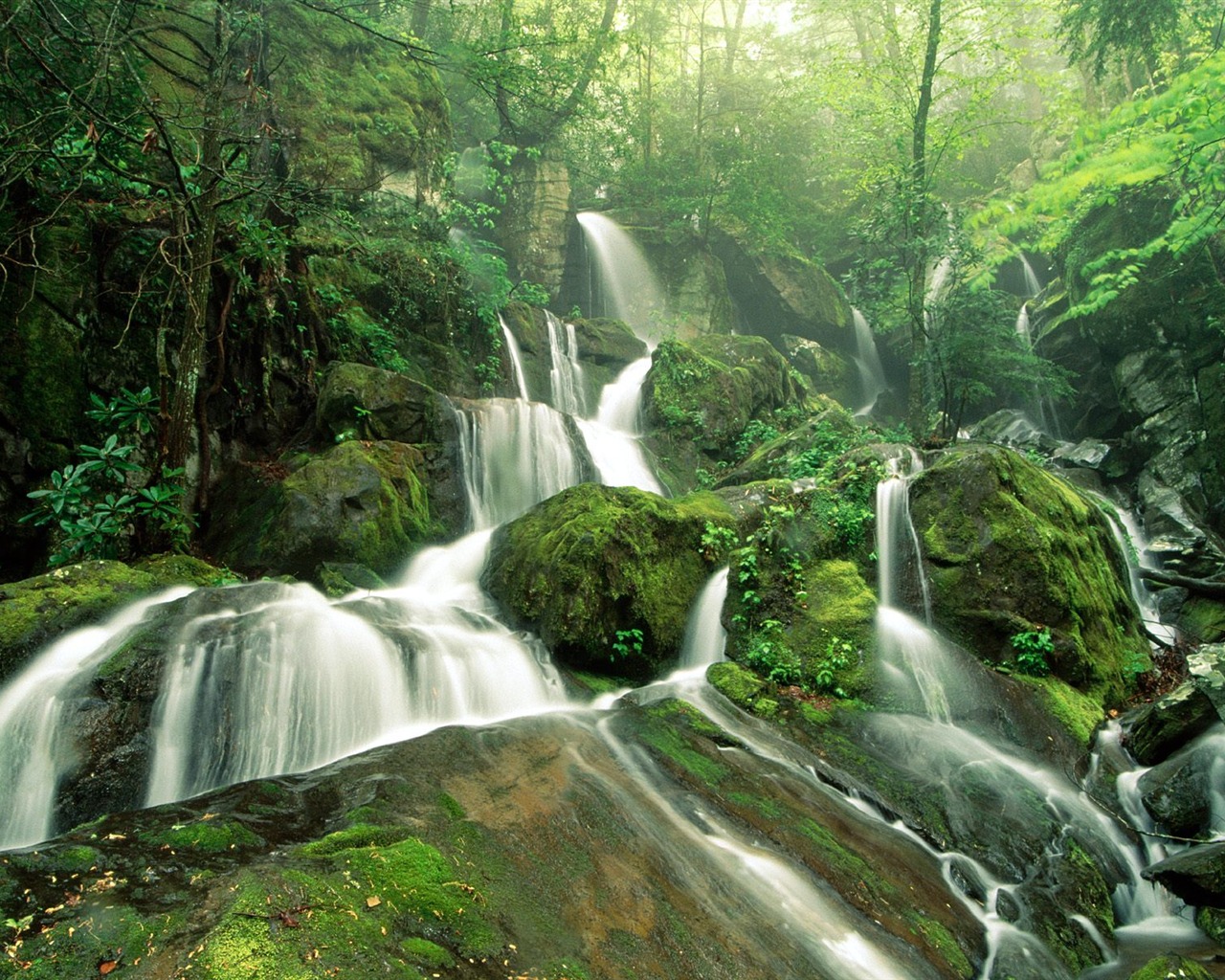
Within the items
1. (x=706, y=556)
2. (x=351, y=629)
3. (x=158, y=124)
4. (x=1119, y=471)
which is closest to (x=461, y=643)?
(x=351, y=629)

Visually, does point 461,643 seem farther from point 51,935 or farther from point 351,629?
point 51,935

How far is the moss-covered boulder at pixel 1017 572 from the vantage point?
671 cm

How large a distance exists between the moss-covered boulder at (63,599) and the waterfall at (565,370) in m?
9.25

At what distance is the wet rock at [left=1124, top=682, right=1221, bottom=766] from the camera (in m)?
5.58

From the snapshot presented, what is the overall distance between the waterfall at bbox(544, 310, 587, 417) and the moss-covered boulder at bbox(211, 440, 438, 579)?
236 inches

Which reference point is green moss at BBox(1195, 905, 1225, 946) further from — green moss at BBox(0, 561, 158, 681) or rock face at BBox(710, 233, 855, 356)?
rock face at BBox(710, 233, 855, 356)

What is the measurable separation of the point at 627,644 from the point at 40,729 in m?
4.50

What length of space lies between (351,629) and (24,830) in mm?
2301

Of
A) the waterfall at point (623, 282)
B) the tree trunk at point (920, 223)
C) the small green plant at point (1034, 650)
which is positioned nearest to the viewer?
the small green plant at point (1034, 650)

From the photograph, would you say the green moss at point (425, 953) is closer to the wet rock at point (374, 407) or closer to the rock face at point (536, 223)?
the wet rock at point (374, 407)

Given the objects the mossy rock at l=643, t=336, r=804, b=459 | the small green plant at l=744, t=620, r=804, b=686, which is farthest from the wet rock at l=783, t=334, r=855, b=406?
the small green plant at l=744, t=620, r=804, b=686

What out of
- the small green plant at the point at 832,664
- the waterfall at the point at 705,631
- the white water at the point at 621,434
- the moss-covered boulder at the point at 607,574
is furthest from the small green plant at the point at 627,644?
the white water at the point at 621,434

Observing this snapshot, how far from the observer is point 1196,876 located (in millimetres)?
4195

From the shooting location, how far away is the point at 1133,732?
19.3ft
